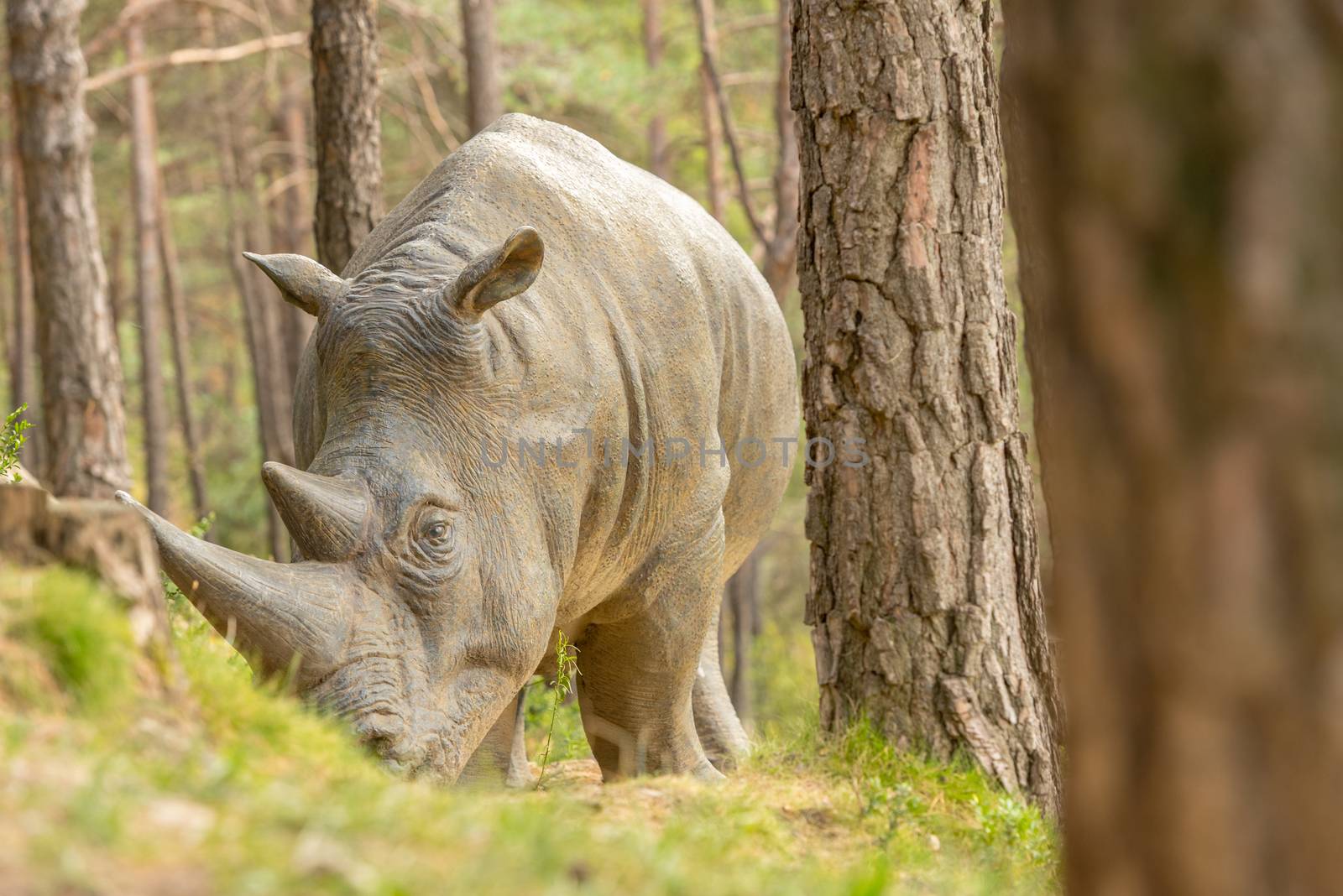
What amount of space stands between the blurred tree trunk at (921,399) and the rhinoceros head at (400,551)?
3.93 ft

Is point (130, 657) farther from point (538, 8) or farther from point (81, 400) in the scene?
point (538, 8)

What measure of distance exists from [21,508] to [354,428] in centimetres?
209

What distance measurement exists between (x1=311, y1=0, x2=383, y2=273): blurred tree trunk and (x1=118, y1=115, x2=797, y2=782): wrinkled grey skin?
2.40 m

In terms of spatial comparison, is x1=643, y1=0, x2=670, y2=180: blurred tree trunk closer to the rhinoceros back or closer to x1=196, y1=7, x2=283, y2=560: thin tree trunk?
x1=196, y1=7, x2=283, y2=560: thin tree trunk

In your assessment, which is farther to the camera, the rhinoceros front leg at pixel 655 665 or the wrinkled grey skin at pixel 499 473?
the rhinoceros front leg at pixel 655 665

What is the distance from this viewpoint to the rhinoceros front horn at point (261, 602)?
15.0ft

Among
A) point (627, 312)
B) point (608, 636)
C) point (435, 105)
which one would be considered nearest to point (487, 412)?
point (627, 312)

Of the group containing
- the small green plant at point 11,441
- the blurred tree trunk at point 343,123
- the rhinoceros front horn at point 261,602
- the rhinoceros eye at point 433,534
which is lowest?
the rhinoceros front horn at point 261,602

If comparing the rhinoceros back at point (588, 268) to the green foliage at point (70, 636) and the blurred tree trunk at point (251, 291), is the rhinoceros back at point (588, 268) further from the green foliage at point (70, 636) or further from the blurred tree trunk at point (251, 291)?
the blurred tree trunk at point (251, 291)

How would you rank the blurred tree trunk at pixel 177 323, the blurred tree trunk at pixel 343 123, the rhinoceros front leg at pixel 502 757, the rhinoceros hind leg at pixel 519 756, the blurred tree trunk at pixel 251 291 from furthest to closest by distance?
1. the blurred tree trunk at pixel 177 323
2. the blurred tree trunk at pixel 251 291
3. the blurred tree trunk at pixel 343 123
4. the rhinoceros hind leg at pixel 519 756
5. the rhinoceros front leg at pixel 502 757

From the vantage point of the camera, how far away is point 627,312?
603 centimetres

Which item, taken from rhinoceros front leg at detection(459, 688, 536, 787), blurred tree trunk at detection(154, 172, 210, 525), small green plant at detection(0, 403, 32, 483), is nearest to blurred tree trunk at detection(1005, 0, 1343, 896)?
small green plant at detection(0, 403, 32, 483)

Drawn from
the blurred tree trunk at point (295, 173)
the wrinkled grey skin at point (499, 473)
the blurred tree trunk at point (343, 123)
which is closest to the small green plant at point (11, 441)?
the wrinkled grey skin at point (499, 473)

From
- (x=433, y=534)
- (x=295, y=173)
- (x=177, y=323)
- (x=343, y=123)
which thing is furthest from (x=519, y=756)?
(x=295, y=173)
